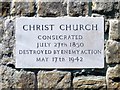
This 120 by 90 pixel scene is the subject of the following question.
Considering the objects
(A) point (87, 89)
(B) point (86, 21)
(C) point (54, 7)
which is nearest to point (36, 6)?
(C) point (54, 7)

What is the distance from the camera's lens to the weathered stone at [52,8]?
3373 millimetres

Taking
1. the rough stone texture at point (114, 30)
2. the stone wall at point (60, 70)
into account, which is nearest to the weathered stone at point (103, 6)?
the stone wall at point (60, 70)

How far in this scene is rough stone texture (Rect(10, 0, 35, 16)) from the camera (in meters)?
3.38

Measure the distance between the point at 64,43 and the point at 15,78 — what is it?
494 millimetres

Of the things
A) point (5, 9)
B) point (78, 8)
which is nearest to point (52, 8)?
point (78, 8)

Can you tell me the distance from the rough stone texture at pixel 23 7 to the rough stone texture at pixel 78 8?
31cm

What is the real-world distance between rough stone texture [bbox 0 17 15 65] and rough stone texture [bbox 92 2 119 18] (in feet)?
2.27

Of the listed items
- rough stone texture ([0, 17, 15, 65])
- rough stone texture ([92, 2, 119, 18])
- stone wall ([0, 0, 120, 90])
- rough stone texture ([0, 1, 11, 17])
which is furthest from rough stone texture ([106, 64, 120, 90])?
rough stone texture ([0, 1, 11, 17])

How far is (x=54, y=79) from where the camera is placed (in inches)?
133

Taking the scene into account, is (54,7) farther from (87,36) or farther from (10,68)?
(10,68)

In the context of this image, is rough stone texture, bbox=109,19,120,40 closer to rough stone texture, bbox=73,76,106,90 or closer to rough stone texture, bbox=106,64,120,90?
rough stone texture, bbox=106,64,120,90

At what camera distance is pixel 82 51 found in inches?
132

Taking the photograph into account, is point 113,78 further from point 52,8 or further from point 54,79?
point 52,8

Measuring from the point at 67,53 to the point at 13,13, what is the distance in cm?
55
